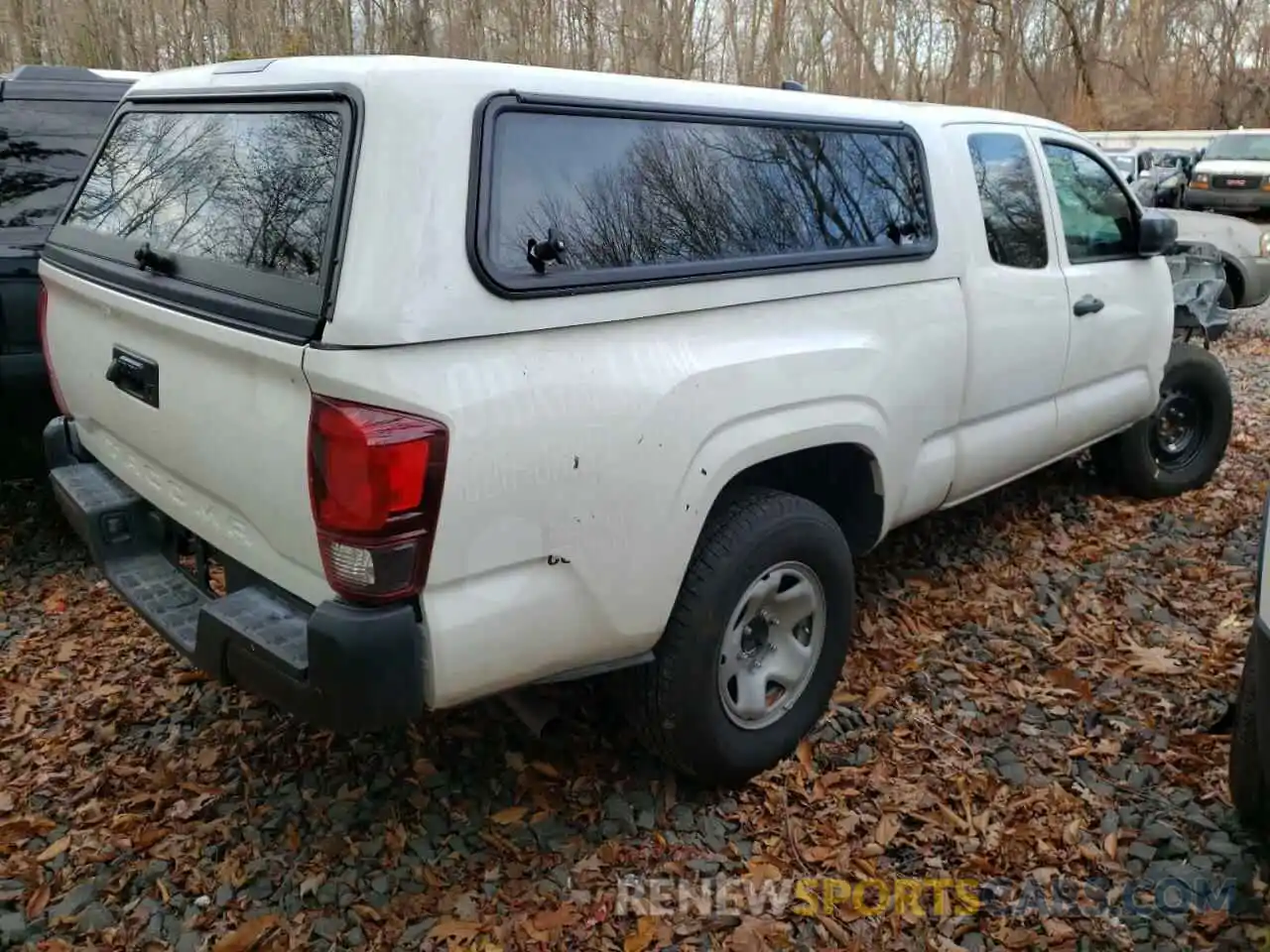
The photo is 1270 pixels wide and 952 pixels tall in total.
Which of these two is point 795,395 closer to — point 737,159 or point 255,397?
point 737,159

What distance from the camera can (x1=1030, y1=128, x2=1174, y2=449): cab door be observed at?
14.3ft

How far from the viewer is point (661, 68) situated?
26344 mm

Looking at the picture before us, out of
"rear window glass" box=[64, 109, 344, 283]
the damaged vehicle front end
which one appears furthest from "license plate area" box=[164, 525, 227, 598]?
the damaged vehicle front end

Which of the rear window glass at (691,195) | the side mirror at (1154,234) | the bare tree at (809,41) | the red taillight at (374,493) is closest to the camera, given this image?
the red taillight at (374,493)

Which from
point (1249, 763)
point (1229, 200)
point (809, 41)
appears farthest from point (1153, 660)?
point (809, 41)

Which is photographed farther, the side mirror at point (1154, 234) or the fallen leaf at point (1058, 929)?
the side mirror at point (1154, 234)

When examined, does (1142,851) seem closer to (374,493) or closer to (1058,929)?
(1058,929)

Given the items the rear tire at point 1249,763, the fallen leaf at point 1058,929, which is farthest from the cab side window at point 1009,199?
the fallen leaf at point 1058,929

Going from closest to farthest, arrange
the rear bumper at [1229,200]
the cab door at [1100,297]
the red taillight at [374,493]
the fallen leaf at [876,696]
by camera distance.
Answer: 1. the red taillight at [374,493]
2. the fallen leaf at [876,696]
3. the cab door at [1100,297]
4. the rear bumper at [1229,200]

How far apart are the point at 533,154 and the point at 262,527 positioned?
3.64ft

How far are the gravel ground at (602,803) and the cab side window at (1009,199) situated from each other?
1445 mm

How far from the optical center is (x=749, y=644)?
3.15 meters

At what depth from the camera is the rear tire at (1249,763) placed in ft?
8.54

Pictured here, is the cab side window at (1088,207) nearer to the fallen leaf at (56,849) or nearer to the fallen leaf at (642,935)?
the fallen leaf at (642,935)
